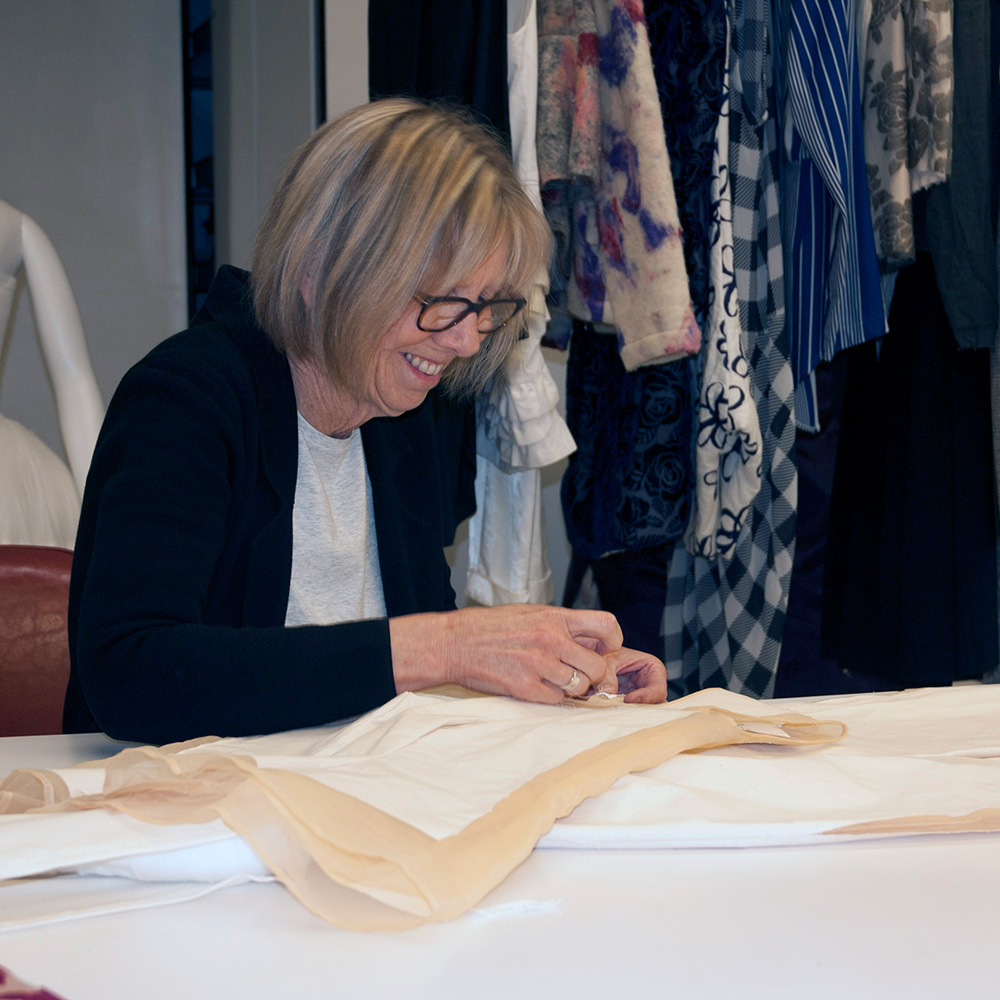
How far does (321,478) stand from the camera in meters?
1.28

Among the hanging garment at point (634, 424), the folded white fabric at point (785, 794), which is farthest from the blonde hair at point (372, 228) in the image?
the hanging garment at point (634, 424)

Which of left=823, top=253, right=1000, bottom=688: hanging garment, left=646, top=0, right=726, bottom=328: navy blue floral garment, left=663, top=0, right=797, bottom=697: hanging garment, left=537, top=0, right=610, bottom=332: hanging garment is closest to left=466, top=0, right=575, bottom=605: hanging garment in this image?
left=537, top=0, right=610, bottom=332: hanging garment

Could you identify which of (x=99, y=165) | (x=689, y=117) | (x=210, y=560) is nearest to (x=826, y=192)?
(x=689, y=117)

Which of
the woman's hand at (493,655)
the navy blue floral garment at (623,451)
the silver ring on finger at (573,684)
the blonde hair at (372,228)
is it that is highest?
the blonde hair at (372,228)

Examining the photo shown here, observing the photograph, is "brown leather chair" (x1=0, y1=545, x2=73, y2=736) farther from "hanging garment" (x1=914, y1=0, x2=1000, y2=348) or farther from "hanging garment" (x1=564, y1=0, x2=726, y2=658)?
"hanging garment" (x1=914, y1=0, x2=1000, y2=348)

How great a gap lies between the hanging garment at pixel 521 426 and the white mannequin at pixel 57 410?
662 millimetres

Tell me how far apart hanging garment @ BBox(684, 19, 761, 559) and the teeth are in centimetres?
78

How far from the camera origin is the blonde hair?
1104mm

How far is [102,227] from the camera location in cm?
294

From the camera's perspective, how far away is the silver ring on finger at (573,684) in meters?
0.92

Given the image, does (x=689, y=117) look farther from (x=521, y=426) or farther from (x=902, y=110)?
(x=521, y=426)

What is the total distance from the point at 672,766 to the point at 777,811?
0.07 metres

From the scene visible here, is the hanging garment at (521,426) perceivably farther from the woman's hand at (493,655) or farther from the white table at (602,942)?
the white table at (602,942)

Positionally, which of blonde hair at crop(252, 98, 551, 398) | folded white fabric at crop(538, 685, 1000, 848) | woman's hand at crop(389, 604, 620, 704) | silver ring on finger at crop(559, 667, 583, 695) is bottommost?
folded white fabric at crop(538, 685, 1000, 848)
